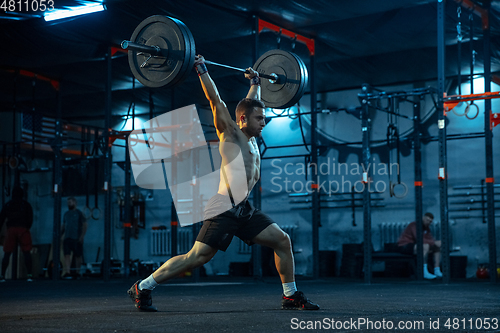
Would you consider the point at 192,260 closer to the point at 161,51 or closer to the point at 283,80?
the point at 161,51

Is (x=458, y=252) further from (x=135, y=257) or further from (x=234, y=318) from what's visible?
(x=234, y=318)

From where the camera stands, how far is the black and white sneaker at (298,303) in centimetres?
331

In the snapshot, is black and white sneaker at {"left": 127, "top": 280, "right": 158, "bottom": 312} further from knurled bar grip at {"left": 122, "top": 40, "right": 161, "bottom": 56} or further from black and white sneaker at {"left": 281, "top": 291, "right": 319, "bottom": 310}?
knurled bar grip at {"left": 122, "top": 40, "right": 161, "bottom": 56}

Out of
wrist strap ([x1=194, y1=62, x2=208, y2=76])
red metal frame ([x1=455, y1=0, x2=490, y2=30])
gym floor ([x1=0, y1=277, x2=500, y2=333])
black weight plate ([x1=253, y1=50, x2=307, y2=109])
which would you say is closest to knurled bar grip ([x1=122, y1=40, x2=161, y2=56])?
wrist strap ([x1=194, y1=62, x2=208, y2=76])

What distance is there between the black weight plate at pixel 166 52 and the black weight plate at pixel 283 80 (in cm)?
87

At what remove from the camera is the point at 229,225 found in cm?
323

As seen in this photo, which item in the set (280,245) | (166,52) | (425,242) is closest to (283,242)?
(280,245)

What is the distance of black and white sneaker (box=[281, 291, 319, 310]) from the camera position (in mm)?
3307

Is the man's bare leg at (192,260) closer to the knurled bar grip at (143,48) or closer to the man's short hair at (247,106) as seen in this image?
the man's short hair at (247,106)

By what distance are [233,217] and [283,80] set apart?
1218 mm

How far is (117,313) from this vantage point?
3330 millimetres

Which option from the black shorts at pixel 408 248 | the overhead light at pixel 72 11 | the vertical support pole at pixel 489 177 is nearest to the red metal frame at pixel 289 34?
the overhead light at pixel 72 11

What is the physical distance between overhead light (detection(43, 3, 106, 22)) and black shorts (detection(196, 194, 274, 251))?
14.1 feet

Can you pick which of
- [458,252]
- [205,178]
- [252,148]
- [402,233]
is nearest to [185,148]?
[205,178]
